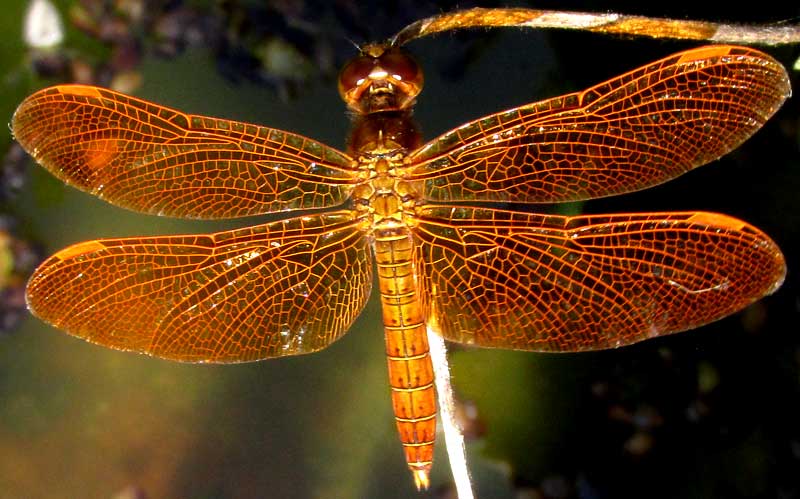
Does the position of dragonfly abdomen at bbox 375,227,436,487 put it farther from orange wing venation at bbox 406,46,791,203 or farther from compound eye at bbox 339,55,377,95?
compound eye at bbox 339,55,377,95

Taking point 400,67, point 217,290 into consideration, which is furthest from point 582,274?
point 217,290

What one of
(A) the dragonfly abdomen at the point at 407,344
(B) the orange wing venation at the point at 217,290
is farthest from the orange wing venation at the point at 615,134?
(B) the orange wing venation at the point at 217,290

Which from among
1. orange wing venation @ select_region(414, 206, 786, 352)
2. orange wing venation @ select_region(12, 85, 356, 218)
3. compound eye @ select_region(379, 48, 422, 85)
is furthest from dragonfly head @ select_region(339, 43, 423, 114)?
→ orange wing venation @ select_region(414, 206, 786, 352)

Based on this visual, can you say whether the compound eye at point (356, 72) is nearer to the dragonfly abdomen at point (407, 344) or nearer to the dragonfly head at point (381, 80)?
the dragonfly head at point (381, 80)

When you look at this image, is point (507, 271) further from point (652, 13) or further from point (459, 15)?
point (652, 13)

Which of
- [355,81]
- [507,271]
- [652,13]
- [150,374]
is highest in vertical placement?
[652,13]

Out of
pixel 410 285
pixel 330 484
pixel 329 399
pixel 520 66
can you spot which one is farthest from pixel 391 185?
pixel 330 484
